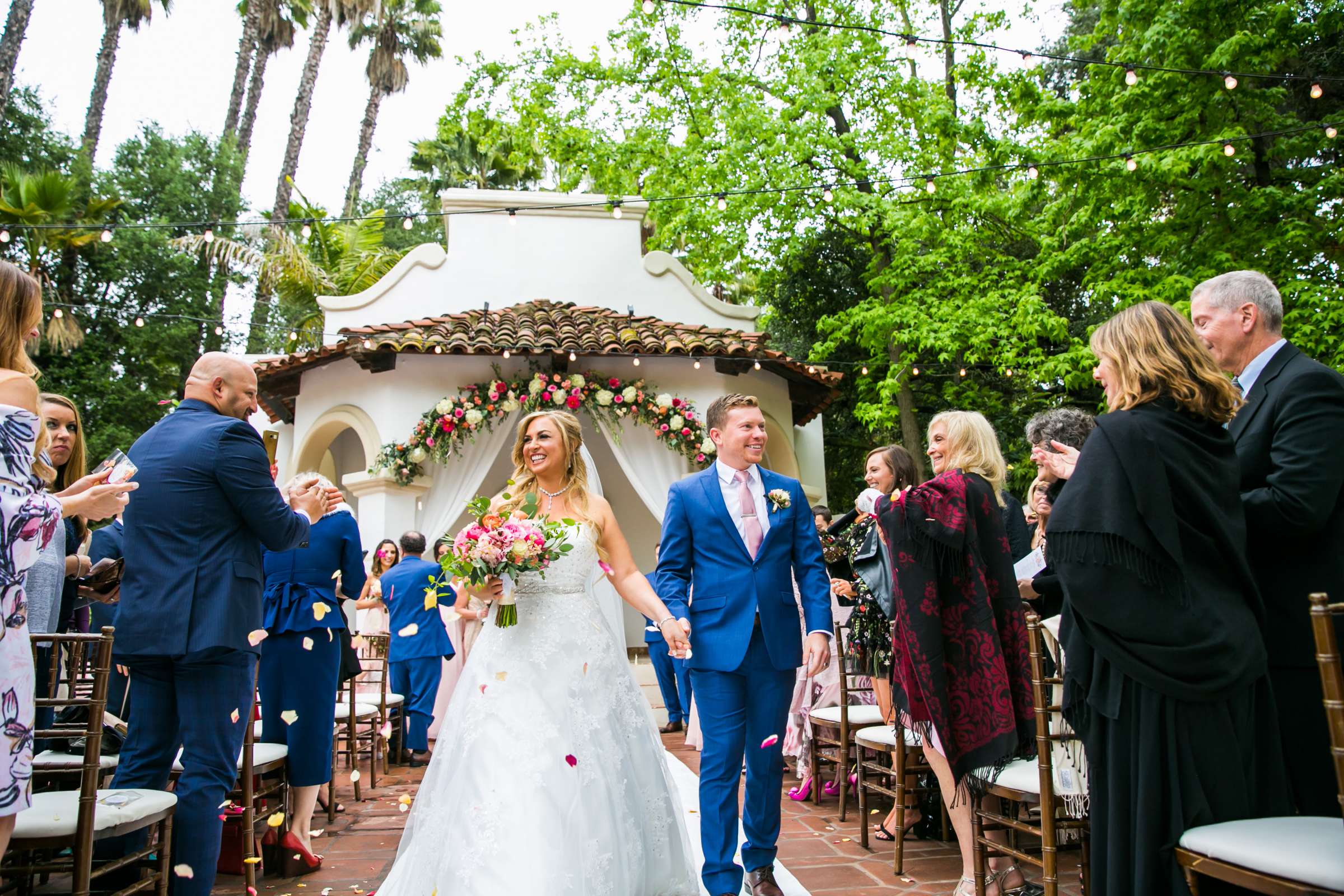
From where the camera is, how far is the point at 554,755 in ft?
12.0

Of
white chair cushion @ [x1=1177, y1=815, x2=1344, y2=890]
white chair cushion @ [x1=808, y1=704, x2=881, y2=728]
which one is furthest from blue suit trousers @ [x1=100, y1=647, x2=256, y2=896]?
white chair cushion @ [x1=808, y1=704, x2=881, y2=728]

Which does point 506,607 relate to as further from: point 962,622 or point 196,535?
point 962,622

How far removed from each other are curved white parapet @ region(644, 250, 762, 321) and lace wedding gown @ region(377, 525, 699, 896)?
9.57 m

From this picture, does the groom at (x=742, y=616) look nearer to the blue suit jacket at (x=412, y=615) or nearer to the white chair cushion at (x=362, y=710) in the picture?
the white chair cushion at (x=362, y=710)

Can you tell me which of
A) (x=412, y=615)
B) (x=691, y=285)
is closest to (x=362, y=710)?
(x=412, y=615)

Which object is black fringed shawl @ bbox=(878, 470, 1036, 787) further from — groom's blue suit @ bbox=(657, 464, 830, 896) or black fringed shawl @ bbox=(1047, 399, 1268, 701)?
black fringed shawl @ bbox=(1047, 399, 1268, 701)

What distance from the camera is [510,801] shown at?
11.6ft

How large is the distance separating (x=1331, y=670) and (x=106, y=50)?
27376 mm

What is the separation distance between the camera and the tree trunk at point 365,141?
88.9 ft

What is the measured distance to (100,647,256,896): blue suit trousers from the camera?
338 cm

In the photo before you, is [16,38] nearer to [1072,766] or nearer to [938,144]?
[938,144]

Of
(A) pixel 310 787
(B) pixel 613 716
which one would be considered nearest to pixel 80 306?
(A) pixel 310 787

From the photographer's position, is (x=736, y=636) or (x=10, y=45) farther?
(x=10, y=45)

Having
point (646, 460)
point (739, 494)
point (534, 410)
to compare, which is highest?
point (534, 410)
